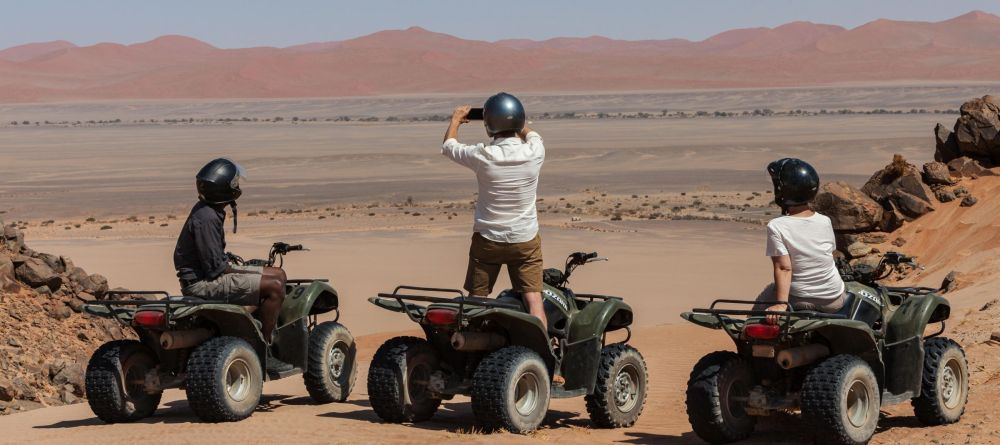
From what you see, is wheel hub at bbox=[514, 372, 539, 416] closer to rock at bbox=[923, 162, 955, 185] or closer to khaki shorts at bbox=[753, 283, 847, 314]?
khaki shorts at bbox=[753, 283, 847, 314]

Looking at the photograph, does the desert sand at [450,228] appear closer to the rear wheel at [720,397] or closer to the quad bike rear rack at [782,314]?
the rear wheel at [720,397]

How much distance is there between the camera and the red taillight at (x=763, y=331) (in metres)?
8.23

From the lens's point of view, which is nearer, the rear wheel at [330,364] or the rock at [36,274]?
the rear wheel at [330,364]

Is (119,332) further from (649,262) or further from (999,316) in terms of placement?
(649,262)

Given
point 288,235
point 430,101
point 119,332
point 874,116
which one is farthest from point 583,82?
point 119,332

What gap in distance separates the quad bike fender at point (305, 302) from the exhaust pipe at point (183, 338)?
737 millimetres

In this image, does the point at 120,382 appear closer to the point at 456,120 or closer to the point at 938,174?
the point at 456,120

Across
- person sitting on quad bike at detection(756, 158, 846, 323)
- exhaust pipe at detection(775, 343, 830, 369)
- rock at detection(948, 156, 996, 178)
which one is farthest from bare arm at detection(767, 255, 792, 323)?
rock at detection(948, 156, 996, 178)

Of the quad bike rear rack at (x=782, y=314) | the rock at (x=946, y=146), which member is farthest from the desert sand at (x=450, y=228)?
the rock at (x=946, y=146)

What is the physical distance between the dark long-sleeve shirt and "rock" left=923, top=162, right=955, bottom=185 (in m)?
13.0

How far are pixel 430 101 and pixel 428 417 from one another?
154m

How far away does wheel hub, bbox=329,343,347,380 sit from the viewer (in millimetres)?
10975

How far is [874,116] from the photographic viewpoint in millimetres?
101625

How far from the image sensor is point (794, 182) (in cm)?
862
